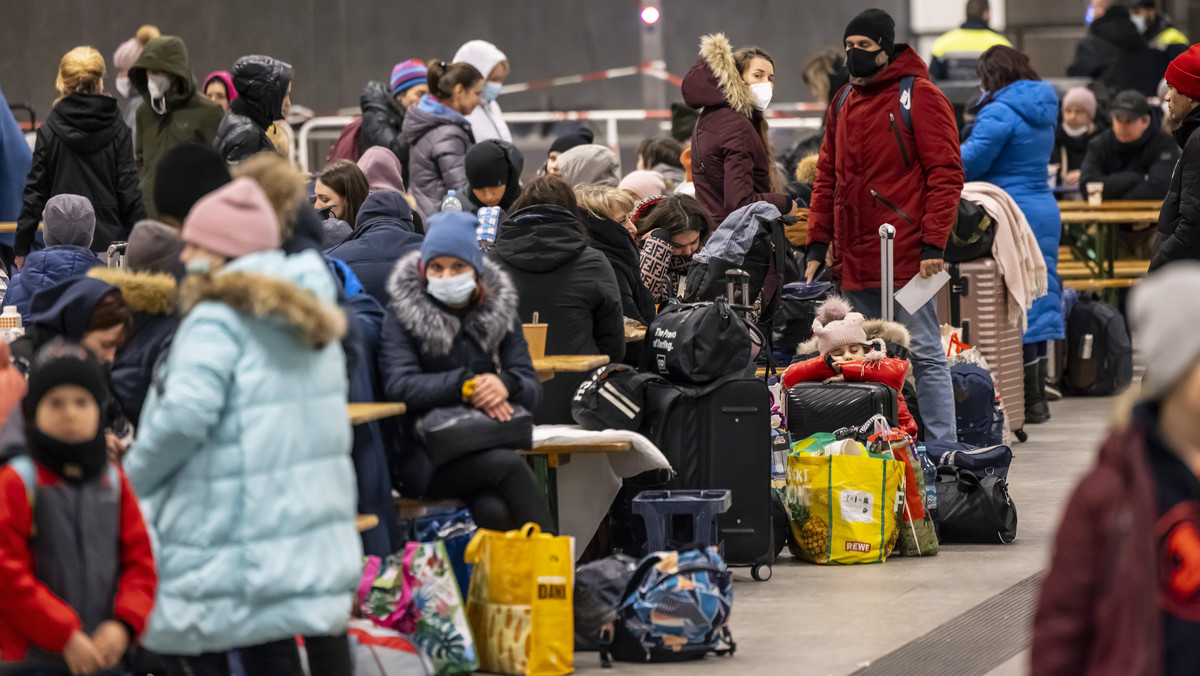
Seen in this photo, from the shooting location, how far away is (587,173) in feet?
30.0

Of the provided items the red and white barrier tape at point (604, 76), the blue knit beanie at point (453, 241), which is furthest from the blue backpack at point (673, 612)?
the red and white barrier tape at point (604, 76)

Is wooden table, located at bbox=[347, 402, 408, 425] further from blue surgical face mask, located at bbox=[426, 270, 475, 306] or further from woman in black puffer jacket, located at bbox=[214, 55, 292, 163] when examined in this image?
woman in black puffer jacket, located at bbox=[214, 55, 292, 163]

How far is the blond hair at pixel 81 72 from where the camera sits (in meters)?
9.26

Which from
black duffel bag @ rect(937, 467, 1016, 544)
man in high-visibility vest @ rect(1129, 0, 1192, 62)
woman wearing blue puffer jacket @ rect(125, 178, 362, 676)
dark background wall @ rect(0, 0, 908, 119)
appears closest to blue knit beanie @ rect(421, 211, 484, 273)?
woman wearing blue puffer jacket @ rect(125, 178, 362, 676)

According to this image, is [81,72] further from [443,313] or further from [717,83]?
[443,313]

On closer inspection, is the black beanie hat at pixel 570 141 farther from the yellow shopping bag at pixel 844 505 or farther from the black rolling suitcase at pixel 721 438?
the black rolling suitcase at pixel 721 438

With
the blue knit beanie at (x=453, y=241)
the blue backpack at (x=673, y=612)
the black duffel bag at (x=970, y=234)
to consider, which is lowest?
the blue backpack at (x=673, y=612)

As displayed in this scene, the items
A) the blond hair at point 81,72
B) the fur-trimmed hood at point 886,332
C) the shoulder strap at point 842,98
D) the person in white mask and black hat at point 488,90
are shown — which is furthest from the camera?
the person in white mask and black hat at point 488,90

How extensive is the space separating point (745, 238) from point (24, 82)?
11238 mm

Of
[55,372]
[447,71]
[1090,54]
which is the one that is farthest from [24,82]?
[55,372]

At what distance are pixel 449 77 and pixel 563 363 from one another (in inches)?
174

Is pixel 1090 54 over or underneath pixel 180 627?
over

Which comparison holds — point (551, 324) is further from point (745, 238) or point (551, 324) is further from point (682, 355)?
point (745, 238)

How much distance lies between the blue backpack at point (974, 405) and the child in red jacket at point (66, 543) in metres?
5.60
